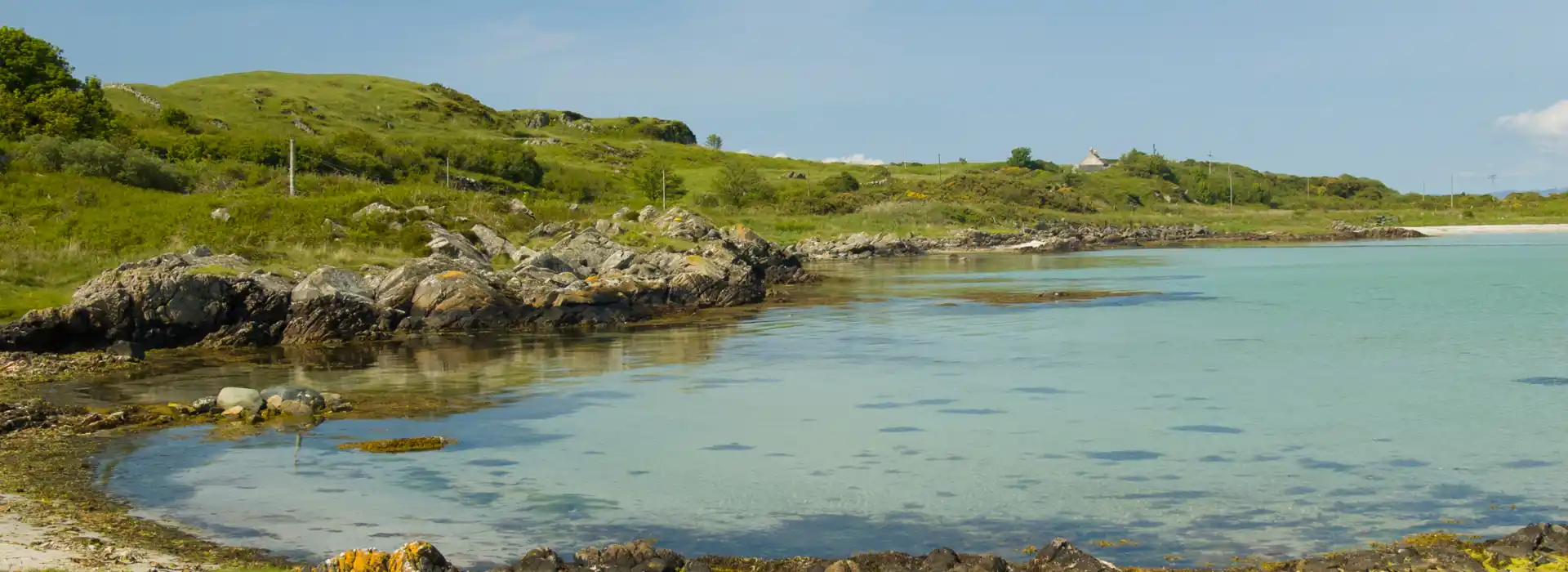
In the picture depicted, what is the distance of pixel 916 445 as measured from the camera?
15828 millimetres

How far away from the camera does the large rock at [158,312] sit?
2409cm

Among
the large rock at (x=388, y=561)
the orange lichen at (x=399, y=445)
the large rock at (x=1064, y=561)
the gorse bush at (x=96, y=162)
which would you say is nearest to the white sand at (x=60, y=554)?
the large rock at (x=388, y=561)

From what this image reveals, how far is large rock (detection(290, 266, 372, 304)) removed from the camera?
29391mm

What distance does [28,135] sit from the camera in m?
47.3

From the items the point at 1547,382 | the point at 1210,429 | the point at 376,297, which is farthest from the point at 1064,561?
the point at 376,297

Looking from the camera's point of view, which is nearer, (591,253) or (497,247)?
(591,253)

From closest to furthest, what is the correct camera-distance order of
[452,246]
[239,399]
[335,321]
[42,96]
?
[239,399], [335,321], [452,246], [42,96]

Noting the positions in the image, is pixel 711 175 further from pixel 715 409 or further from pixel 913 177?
pixel 715 409

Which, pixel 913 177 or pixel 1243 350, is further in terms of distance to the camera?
pixel 913 177

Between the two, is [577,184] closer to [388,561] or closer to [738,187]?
[738,187]

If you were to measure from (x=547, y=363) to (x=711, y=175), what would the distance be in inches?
4219

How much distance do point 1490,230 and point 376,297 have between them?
4437 inches

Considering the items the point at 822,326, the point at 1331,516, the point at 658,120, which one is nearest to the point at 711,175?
the point at 658,120

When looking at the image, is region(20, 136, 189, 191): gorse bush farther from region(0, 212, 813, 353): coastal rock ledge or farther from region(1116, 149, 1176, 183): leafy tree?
region(1116, 149, 1176, 183): leafy tree
